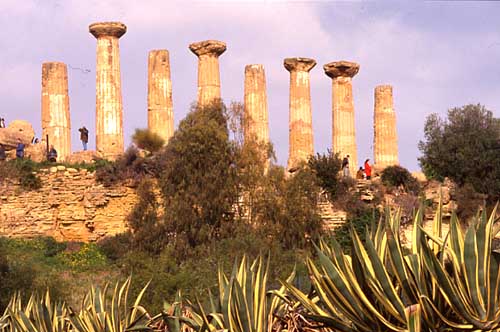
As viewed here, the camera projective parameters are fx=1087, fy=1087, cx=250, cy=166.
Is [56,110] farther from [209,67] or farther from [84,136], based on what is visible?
[209,67]

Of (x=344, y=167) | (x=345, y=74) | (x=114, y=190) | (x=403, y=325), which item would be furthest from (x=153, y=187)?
(x=403, y=325)

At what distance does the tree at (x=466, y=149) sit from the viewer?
33781 millimetres

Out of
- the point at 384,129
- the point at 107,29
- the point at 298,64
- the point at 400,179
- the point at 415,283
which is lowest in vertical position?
the point at 415,283

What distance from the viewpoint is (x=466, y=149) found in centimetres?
3428

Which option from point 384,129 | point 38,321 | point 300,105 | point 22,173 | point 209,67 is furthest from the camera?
point 384,129

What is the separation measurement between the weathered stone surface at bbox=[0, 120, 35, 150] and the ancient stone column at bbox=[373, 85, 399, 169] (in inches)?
468

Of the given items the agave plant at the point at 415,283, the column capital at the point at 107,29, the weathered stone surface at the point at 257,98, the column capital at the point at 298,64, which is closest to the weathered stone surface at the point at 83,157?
the column capital at the point at 107,29

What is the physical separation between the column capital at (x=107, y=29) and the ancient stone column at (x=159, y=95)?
129 centimetres

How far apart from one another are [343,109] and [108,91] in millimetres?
8376

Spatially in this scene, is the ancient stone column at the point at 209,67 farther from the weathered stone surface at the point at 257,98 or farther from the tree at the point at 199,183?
the tree at the point at 199,183

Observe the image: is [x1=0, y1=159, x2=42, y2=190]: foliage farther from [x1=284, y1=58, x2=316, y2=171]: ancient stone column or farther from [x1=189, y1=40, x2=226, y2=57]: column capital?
[x1=284, y1=58, x2=316, y2=171]: ancient stone column

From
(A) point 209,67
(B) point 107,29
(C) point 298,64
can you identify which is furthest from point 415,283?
(C) point 298,64

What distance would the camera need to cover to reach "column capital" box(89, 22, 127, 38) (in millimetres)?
34719

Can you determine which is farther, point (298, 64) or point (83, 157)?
point (298, 64)
